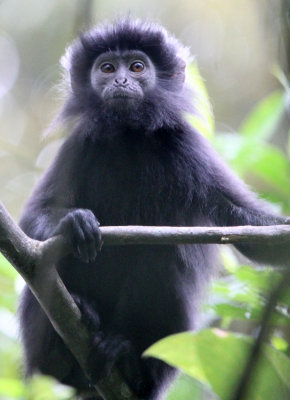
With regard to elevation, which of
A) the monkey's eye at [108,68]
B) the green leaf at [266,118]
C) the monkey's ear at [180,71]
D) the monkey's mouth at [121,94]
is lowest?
the monkey's mouth at [121,94]

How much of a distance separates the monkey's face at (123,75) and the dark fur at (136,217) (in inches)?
5.8

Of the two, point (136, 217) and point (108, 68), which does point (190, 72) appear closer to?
point (108, 68)

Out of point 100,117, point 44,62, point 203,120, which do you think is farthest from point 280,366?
point 44,62

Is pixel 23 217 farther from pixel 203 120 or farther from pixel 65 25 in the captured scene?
pixel 65 25

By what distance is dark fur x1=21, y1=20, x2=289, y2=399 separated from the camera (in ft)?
→ 13.2

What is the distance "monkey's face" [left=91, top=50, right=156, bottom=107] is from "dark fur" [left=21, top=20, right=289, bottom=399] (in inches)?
5.8

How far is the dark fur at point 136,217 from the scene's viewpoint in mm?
4020

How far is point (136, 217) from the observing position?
411 cm

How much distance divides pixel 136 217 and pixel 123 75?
3.89 feet

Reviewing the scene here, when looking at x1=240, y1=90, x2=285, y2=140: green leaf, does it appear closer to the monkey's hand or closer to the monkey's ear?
the monkey's ear

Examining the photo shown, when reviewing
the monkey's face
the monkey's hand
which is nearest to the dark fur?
the monkey's face

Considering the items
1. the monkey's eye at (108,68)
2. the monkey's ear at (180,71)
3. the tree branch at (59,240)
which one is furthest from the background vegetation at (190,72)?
the tree branch at (59,240)

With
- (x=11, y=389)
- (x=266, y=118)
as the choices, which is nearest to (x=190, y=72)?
(x=266, y=118)

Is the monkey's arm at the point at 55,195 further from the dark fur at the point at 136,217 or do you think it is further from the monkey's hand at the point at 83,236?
the monkey's hand at the point at 83,236
